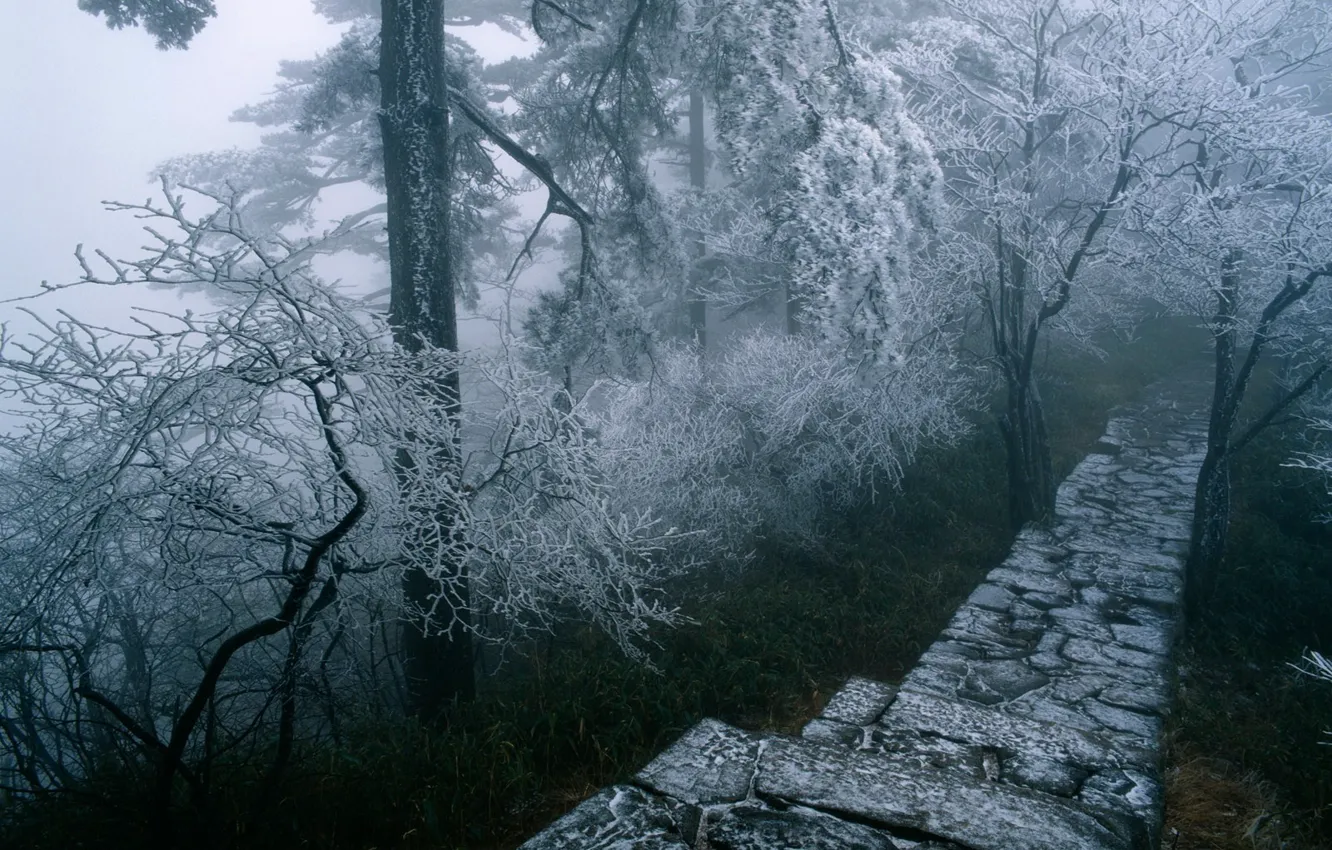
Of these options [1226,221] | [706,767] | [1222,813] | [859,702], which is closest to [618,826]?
[706,767]

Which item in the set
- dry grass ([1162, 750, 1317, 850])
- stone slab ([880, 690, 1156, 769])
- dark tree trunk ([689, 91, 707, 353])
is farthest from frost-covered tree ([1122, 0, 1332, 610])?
dark tree trunk ([689, 91, 707, 353])

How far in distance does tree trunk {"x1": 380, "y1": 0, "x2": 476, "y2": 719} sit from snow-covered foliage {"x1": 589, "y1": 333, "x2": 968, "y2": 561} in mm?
2797

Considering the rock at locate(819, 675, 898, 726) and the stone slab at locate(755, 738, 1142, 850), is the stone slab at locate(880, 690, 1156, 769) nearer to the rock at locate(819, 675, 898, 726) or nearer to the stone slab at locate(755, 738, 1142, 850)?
the rock at locate(819, 675, 898, 726)

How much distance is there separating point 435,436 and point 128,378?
1.24 meters

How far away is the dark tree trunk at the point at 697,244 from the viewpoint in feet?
49.3

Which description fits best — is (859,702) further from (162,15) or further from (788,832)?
(162,15)

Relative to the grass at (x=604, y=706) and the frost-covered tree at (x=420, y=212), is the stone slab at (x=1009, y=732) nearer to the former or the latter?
the grass at (x=604, y=706)

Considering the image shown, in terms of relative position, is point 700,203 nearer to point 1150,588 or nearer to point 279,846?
point 1150,588

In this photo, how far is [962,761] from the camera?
295 centimetres

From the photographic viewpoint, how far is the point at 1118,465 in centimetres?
1039

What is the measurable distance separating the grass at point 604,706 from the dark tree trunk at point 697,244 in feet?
24.5

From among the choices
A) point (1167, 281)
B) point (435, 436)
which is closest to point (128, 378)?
point (435, 436)

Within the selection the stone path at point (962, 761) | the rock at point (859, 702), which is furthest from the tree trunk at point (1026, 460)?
the rock at point (859, 702)

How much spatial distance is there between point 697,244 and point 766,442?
32.9 feet
